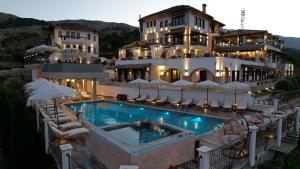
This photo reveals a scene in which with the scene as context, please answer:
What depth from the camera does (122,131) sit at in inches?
426

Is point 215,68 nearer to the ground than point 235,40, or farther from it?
nearer to the ground

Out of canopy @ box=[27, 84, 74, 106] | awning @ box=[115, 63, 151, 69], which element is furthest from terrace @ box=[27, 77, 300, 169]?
awning @ box=[115, 63, 151, 69]

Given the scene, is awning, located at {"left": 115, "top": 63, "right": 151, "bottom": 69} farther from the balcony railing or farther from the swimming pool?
the swimming pool

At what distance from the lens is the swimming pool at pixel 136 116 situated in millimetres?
15441

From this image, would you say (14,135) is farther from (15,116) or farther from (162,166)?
(162,166)

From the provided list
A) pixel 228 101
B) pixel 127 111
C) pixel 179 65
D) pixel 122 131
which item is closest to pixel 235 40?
pixel 179 65

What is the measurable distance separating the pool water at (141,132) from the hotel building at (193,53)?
15.2m

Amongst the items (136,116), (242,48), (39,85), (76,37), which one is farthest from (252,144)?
(76,37)

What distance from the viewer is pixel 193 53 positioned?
37125mm

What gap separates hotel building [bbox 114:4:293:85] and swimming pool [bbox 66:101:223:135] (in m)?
8.94

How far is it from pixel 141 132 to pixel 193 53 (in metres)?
28.3

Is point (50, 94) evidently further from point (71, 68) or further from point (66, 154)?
point (71, 68)

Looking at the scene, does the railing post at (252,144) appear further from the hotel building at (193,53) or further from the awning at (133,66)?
the awning at (133,66)

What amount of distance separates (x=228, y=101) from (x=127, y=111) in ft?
31.4
